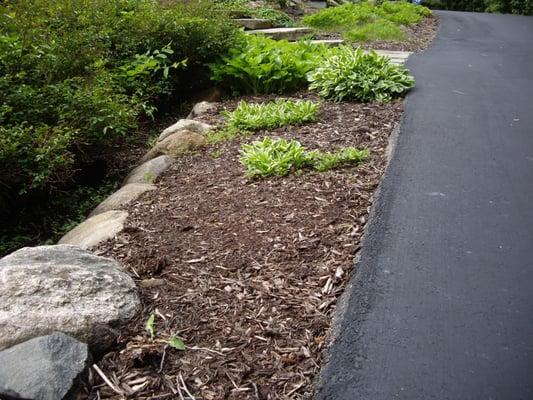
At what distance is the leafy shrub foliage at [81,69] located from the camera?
409cm

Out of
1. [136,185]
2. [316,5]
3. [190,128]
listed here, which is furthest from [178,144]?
[316,5]

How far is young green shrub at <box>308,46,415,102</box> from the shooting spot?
563 cm

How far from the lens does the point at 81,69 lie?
520 cm

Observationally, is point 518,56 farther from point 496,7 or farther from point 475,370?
point 496,7

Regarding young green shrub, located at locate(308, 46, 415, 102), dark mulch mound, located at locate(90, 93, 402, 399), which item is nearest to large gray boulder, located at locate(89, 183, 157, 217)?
dark mulch mound, located at locate(90, 93, 402, 399)

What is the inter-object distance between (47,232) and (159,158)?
1173 mm

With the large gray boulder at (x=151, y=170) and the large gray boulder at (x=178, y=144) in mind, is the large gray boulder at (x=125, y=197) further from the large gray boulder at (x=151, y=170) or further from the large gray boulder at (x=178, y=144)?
the large gray boulder at (x=178, y=144)

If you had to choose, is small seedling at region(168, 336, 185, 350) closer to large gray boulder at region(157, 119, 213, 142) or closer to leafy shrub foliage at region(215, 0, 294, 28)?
large gray boulder at region(157, 119, 213, 142)

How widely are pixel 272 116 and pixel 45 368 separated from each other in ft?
11.6

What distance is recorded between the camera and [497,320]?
238 centimetres

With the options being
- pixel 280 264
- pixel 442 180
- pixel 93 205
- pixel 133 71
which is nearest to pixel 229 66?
pixel 133 71

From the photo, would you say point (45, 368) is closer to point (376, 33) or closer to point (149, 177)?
point (149, 177)

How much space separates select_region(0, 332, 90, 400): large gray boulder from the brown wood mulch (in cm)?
10

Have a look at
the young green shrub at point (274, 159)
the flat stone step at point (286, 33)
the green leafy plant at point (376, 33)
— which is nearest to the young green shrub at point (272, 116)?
the young green shrub at point (274, 159)
